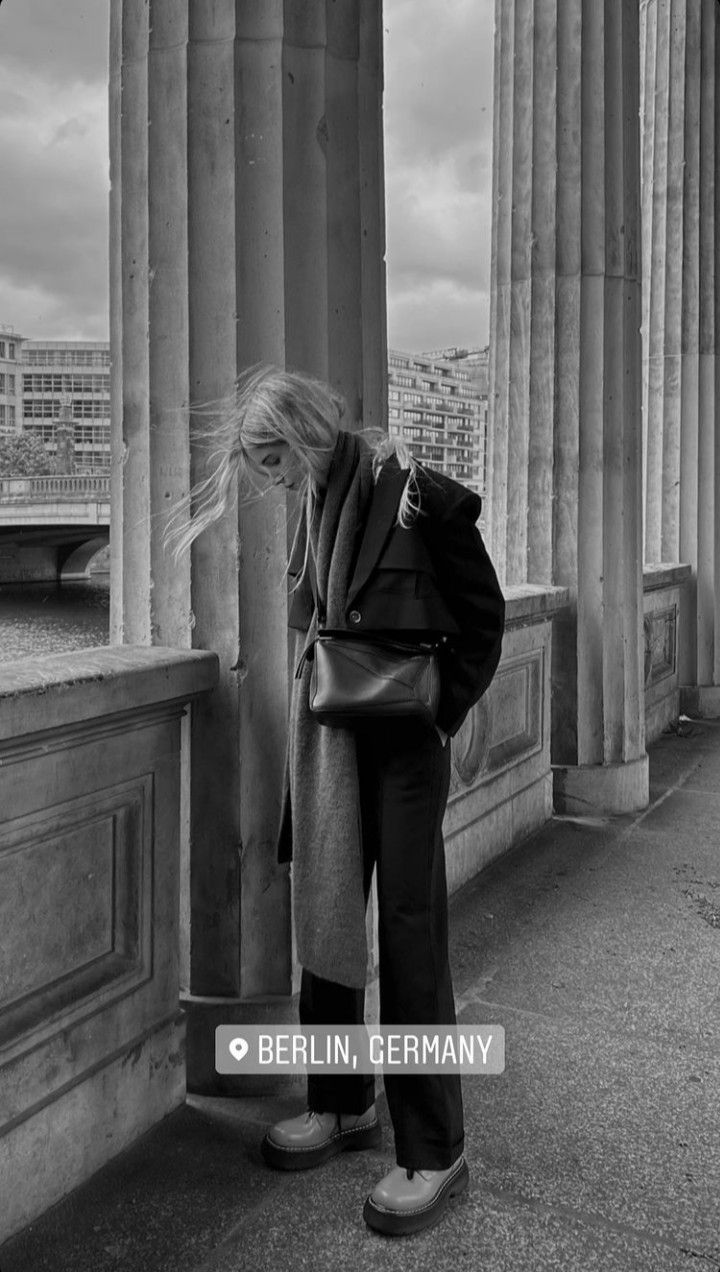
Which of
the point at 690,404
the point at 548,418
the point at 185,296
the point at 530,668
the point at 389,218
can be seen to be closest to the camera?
the point at 185,296

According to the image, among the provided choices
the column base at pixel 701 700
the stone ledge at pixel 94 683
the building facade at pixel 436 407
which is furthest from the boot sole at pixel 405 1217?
the column base at pixel 701 700

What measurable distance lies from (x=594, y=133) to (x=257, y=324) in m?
3.55

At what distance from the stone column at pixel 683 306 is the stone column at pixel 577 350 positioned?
8.58 ft

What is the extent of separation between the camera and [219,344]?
2887 millimetres

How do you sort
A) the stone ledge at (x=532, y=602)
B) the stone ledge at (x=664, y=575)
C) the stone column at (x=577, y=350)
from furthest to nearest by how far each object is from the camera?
1. the stone ledge at (x=664, y=575)
2. the stone column at (x=577, y=350)
3. the stone ledge at (x=532, y=602)

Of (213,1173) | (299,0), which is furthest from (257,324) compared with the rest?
(213,1173)

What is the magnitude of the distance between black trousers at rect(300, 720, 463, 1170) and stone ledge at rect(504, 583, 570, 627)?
263cm

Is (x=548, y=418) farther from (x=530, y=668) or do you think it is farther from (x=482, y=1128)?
(x=482, y=1128)

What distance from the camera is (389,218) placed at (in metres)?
3.82

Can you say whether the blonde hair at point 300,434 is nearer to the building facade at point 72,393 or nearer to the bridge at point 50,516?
the building facade at point 72,393

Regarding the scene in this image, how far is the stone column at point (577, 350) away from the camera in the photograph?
566cm

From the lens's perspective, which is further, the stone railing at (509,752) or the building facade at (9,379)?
the stone railing at (509,752)

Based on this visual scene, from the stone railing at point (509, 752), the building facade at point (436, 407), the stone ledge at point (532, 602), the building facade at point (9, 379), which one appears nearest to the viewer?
the building facade at point (9, 379)

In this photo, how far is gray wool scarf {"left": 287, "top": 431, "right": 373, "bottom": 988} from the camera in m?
2.18
